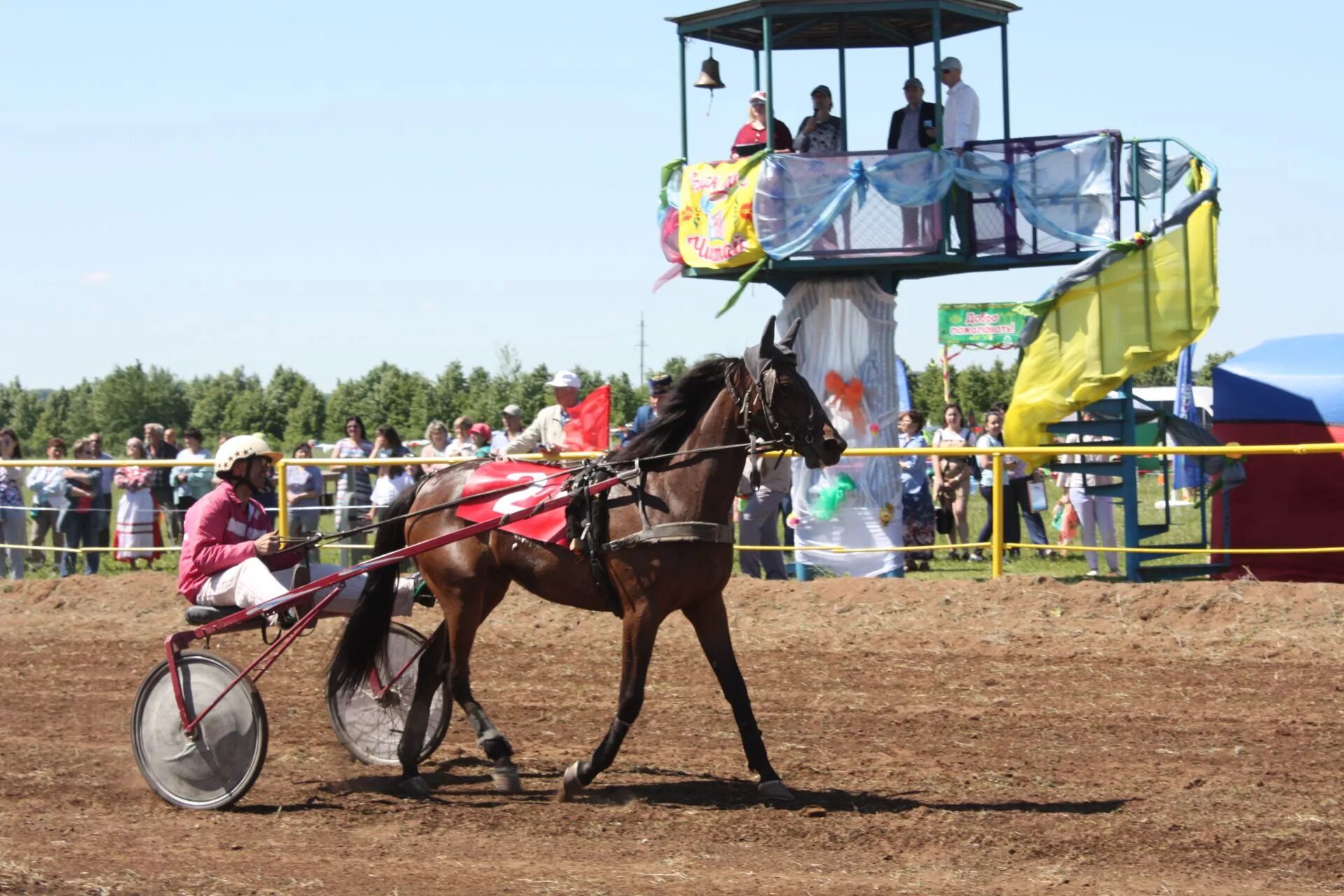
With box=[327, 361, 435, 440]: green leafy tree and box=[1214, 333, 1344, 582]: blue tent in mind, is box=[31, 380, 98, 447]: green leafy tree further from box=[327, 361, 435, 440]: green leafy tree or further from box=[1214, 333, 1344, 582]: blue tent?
box=[1214, 333, 1344, 582]: blue tent

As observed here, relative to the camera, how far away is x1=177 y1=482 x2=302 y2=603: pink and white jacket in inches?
296

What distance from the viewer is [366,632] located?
804 centimetres

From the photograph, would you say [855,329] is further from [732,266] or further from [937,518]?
[937,518]

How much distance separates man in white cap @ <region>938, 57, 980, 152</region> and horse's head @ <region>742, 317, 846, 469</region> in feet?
26.0

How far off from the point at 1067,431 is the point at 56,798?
32.1 ft

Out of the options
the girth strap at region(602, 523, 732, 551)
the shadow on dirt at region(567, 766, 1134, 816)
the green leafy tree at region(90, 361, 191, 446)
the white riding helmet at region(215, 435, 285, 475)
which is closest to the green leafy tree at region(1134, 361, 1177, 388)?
the green leafy tree at region(90, 361, 191, 446)

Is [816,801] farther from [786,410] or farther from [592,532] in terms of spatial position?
[786,410]

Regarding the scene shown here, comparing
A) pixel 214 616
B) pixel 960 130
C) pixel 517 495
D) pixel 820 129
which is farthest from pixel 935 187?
pixel 214 616

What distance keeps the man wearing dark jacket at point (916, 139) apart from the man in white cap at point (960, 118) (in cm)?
13

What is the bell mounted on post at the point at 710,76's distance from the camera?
1568cm

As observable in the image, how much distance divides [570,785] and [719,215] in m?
8.57

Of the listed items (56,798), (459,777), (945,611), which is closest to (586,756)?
(459,777)

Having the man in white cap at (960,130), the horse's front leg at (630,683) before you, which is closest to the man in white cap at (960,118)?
the man in white cap at (960,130)

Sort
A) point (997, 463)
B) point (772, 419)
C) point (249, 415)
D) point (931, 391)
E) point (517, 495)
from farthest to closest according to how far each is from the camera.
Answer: point (249, 415) < point (931, 391) < point (997, 463) < point (517, 495) < point (772, 419)
